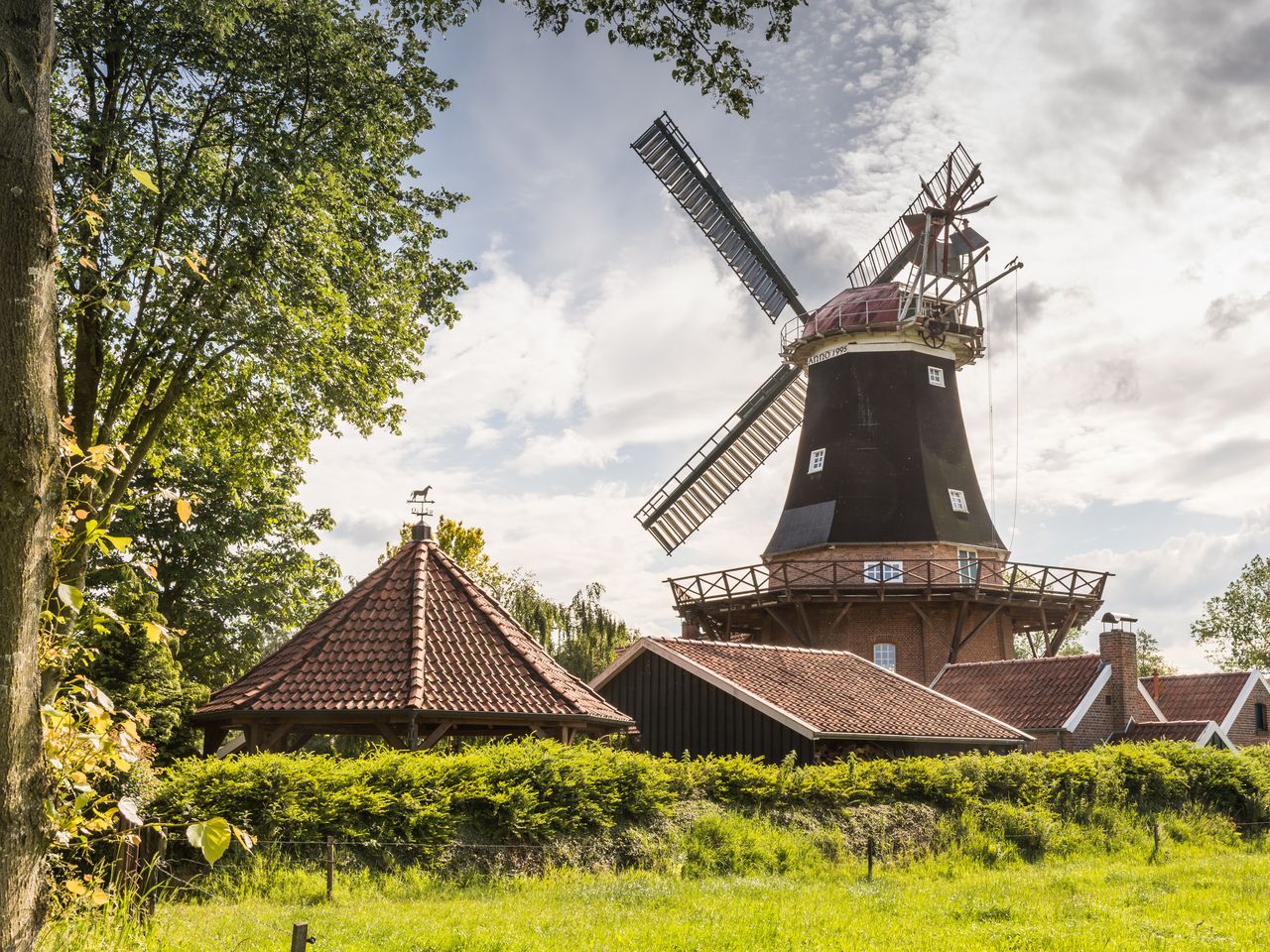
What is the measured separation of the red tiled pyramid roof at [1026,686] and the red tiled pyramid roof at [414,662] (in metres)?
15.3

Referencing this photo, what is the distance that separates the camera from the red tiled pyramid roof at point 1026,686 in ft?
88.7

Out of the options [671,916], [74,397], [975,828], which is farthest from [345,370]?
[975,828]

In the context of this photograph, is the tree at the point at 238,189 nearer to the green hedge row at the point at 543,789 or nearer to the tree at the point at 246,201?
the tree at the point at 246,201

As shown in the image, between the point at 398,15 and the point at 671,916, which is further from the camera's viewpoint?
the point at 398,15

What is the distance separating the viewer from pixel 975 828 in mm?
17016

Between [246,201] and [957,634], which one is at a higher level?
[246,201]

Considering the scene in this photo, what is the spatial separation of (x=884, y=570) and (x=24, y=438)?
28613 mm

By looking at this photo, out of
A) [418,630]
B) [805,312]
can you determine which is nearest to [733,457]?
[805,312]

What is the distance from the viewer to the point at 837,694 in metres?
22.6

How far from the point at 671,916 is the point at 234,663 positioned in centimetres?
2096

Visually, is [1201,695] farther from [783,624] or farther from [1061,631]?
[783,624]

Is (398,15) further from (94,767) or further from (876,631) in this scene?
(876,631)

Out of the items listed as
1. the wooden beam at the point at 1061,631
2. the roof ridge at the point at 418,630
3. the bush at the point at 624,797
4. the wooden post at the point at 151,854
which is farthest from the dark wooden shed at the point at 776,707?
the wooden post at the point at 151,854

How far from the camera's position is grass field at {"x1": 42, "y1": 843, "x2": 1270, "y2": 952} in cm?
922
